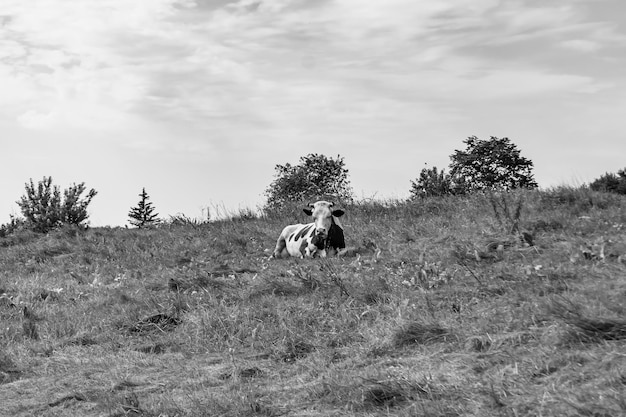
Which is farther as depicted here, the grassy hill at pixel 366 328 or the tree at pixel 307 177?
the tree at pixel 307 177

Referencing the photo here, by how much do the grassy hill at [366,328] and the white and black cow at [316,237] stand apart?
0.53 metres

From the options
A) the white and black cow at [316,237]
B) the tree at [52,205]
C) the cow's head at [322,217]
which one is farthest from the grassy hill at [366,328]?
the tree at [52,205]

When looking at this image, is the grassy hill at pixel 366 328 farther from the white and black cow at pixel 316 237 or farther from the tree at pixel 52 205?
the tree at pixel 52 205

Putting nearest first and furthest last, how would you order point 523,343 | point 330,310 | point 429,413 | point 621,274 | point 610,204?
point 429,413, point 523,343, point 621,274, point 330,310, point 610,204

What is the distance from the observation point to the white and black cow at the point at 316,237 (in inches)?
552

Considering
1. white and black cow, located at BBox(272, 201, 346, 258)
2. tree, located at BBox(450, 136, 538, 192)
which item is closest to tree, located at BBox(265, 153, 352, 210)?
tree, located at BBox(450, 136, 538, 192)

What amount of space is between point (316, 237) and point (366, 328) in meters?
6.45

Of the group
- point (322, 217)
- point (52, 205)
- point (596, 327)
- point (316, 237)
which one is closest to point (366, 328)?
point (596, 327)

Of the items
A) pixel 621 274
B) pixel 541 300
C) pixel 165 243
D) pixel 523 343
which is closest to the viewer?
pixel 523 343

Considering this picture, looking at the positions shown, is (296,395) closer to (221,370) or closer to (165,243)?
(221,370)

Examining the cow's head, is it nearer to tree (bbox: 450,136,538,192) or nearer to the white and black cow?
the white and black cow

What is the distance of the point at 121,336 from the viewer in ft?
30.6

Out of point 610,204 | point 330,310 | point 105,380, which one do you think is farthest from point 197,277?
point 610,204

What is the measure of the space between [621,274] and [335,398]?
13.2 ft
